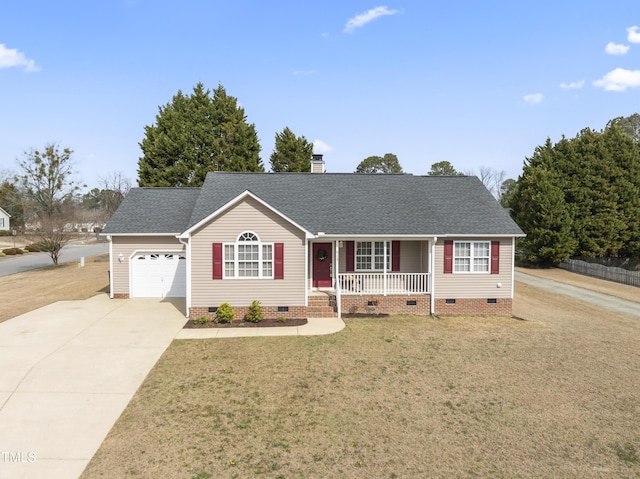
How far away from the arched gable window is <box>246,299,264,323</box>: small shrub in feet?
3.76

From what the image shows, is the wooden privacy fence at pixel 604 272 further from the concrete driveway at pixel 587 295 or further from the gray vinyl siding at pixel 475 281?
the gray vinyl siding at pixel 475 281

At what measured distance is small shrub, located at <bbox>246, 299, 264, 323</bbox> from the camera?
1373cm

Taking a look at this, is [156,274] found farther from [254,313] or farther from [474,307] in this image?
[474,307]

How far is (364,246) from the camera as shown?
16.7 metres

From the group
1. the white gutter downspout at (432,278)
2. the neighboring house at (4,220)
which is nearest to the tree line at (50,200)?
the neighboring house at (4,220)

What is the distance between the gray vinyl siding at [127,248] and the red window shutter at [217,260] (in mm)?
4444

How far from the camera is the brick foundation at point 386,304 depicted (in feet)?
50.0

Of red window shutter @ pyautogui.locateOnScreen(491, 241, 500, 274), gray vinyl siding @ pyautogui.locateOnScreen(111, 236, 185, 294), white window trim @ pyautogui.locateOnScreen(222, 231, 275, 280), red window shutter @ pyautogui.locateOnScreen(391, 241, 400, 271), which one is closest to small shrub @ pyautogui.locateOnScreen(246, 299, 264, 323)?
white window trim @ pyautogui.locateOnScreen(222, 231, 275, 280)

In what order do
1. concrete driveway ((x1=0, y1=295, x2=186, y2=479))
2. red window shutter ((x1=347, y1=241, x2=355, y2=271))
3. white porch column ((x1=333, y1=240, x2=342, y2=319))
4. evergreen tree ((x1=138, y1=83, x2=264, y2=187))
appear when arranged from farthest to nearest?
evergreen tree ((x1=138, y1=83, x2=264, y2=187))
red window shutter ((x1=347, y1=241, x2=355, y2=271))
white porch column ((x1=333, y1=240, x2=342, y2=319))
concrete driveway ((x1=0, y1=295, x2=186, y2=479))

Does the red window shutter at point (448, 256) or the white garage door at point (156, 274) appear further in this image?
the white garage door at point (156, 274)

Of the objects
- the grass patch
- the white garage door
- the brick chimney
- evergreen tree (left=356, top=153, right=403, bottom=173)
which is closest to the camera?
the grass patch

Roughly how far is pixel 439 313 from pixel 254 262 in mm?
8036

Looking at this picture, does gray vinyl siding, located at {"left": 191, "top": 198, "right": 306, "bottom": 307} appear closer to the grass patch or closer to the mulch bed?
the mulch bed

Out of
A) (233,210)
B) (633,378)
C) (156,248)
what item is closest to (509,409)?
(633,378)
